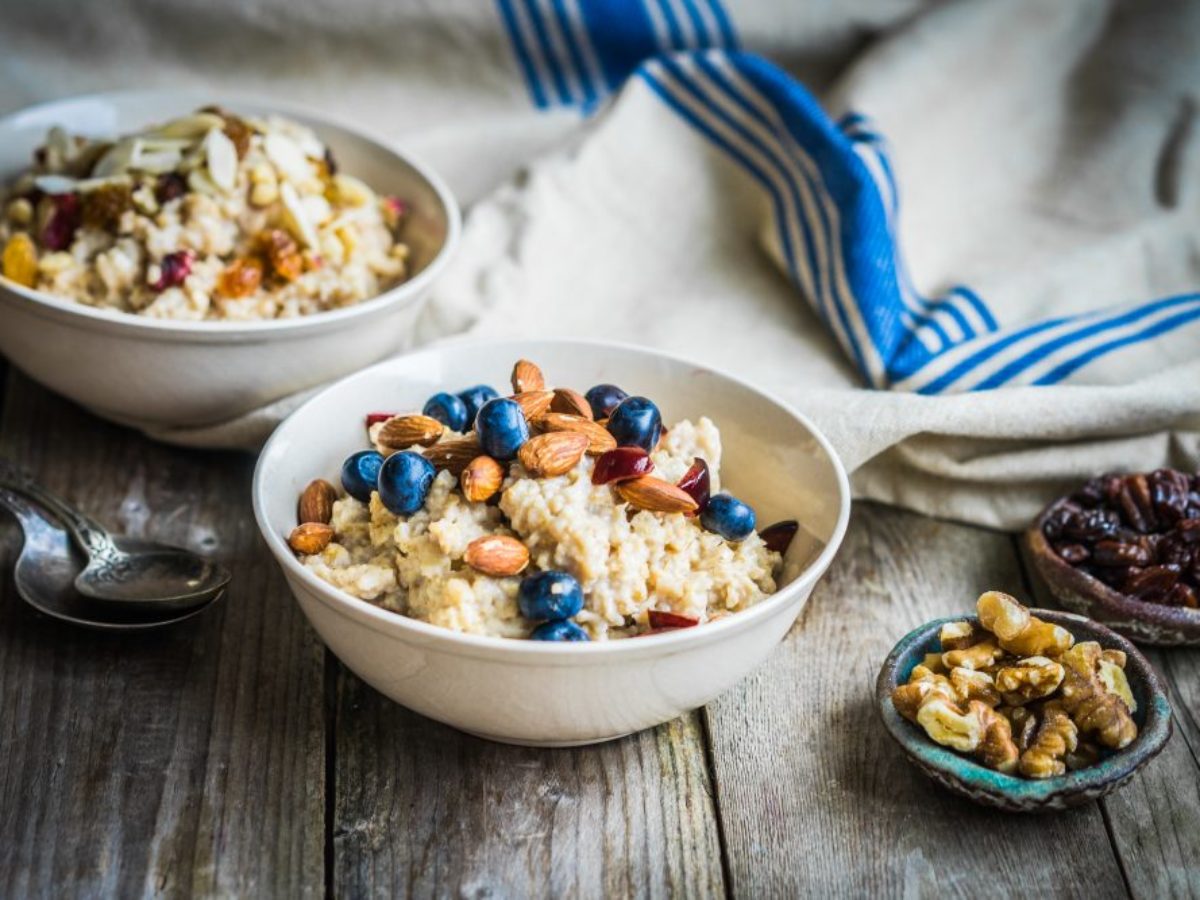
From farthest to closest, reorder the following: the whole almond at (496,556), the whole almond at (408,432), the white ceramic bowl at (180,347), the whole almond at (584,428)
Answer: the white ceramic bowl at (180,347) < the whole almond at (408,432) < the whole almond at (584,428) < the whole almond at (496,556)

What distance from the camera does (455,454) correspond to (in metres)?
1.59

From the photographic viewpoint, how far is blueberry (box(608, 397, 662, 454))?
1.60m

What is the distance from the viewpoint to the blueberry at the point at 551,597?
1417 millimetres

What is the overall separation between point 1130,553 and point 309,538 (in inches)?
44.9

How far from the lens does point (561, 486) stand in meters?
1.52

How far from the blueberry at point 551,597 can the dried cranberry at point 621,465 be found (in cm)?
16

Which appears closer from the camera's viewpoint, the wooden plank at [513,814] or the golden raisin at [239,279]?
the wooden plank at [513,814]

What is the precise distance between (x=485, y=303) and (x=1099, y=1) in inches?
58.8

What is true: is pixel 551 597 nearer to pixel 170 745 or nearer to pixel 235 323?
pixel 170 745

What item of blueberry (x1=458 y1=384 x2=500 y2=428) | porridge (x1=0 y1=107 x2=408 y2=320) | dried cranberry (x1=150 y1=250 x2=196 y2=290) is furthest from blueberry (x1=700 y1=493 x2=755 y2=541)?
dried cranberry (x1=150 y1=250 x2=196 y2=290)

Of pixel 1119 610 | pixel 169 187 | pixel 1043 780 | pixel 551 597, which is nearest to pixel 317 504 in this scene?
pixel 551 597

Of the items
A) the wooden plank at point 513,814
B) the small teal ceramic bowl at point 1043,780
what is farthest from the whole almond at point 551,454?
the small teal ceramic bowl at point 1043,780

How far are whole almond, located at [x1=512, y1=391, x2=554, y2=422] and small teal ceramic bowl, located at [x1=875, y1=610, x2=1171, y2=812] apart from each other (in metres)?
0.54

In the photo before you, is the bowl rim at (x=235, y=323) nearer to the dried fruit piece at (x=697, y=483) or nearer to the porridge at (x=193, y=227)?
the porridge at (x=193, y=227)
